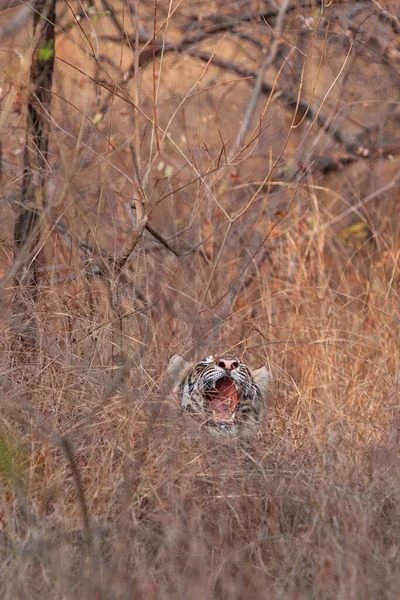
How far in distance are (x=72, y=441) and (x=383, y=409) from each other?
1508 mm

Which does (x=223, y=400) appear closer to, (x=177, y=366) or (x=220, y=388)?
(x=220, y=388)

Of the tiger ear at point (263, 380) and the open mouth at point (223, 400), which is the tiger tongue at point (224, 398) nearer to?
the open mouth at point (223, 400)

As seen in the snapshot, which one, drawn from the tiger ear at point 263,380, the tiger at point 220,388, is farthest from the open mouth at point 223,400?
the tiger ear at point 263,380

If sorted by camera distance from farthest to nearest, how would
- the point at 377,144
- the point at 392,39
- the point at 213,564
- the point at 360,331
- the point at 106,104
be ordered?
A: the point at 377,144
the point at 392,39
the point at 106,104
the point at 360,331
the point at 213,564

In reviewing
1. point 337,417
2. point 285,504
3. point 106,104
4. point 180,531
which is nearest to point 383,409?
point 337,417

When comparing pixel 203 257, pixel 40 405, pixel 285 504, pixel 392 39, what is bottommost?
pixel 203 257

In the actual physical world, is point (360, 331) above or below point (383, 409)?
below

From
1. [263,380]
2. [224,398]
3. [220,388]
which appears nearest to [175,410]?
[224,398]

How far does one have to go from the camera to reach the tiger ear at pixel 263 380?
174 inches

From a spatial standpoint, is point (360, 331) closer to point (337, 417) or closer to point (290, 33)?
point (337, 417)

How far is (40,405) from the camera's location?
13.0ft

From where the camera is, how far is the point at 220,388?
434cm

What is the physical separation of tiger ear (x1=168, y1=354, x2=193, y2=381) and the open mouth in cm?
16

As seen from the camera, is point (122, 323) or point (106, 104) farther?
point (106, 104)
